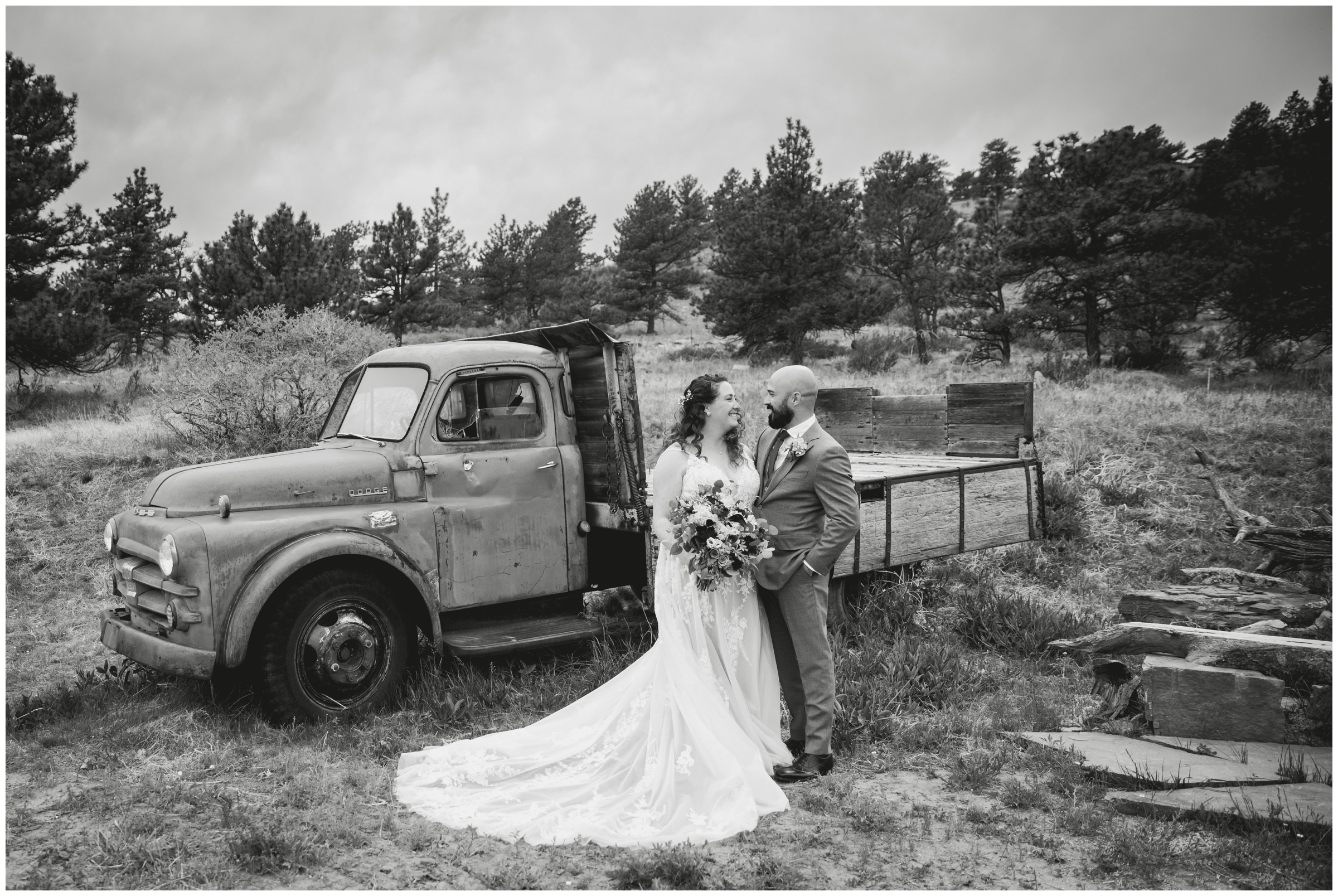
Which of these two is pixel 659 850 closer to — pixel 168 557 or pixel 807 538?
pixel 807 538

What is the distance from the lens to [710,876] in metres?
3.24

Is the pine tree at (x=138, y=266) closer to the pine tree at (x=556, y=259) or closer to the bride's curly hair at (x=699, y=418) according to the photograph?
the pine tree at (x=556, y=259)

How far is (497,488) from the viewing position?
5.43m

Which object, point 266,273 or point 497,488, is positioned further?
point 266,273

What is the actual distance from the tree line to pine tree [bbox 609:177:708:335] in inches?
189

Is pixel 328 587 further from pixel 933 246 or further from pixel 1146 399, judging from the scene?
pixel 933 246

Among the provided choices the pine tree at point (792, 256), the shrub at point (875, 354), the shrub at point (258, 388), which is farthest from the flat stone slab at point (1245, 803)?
the pine tree at point (792, 256)

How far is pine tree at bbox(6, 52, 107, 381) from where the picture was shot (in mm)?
17656

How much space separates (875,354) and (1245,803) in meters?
23.7

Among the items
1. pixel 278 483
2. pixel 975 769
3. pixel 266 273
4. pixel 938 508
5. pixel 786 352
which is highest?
pixel 266 273

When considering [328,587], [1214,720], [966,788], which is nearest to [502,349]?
[328,587]

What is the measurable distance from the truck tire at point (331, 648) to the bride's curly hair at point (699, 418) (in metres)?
1.93

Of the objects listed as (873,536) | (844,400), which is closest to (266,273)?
(844,400)

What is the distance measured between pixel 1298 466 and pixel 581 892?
10.8 m
